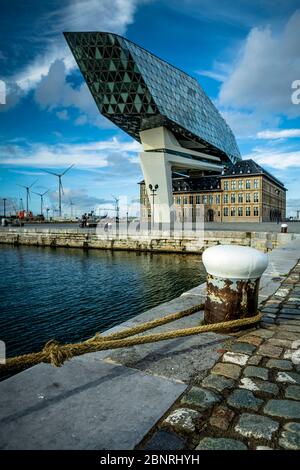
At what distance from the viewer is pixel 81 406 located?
2291 mm

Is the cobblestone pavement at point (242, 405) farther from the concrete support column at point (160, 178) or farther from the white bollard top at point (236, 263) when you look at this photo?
the concrete support column at point (160, 178)

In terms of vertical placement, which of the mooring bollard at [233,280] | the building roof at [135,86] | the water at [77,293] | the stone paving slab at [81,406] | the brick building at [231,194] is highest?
the building roof at [135,86]

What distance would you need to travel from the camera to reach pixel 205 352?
336 centimetres

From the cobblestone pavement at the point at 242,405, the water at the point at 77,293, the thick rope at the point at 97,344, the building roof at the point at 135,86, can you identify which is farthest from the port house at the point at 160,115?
the cobblestone pavement at the point at 242,405

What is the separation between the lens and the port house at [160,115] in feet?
149

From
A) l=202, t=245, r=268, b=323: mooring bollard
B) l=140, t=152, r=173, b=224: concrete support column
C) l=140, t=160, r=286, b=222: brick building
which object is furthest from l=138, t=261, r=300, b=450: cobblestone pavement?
l=140, t=160, r=286, b=222: brick building

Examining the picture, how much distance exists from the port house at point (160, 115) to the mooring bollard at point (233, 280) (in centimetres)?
4415

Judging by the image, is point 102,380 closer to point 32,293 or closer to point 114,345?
point 114,345

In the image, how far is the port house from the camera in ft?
149

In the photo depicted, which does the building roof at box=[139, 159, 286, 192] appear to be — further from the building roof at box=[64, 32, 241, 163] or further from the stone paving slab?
the stone paving slab

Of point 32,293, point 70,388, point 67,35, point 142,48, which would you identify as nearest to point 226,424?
point 70,388

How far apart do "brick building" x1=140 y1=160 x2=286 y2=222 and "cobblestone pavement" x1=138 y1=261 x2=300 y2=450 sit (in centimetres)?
7476

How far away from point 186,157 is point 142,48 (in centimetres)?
2131

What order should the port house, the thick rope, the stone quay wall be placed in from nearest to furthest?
the thick rope → the stone quay wall → the port house
